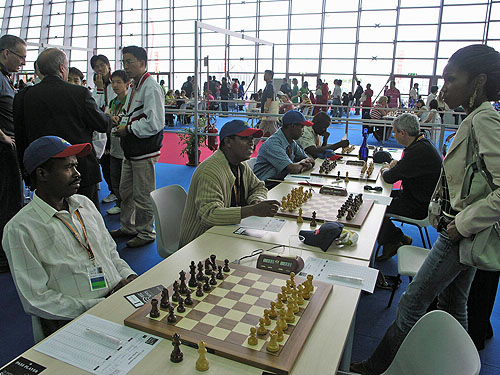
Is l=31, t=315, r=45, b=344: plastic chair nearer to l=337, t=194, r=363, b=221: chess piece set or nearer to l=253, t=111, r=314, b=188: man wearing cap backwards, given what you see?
l=337, t=194, r=363, b=221: chess piece set

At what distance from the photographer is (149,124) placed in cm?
344

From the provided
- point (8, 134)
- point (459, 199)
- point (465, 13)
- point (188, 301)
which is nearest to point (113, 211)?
point (8, 134)

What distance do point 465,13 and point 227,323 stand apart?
1672 cm

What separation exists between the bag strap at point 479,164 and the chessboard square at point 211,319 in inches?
45.8

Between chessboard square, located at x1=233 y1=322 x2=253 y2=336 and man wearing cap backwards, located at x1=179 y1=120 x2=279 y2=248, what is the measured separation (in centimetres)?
99

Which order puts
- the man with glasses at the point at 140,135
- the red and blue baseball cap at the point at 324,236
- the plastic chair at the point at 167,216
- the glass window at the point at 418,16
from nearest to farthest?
the red and blue baseball cap at the point at 324,236 → the plastic chair at the point at 167,216 → the man with glasses at the point at 140,135 → the glass window at the point at 418,16

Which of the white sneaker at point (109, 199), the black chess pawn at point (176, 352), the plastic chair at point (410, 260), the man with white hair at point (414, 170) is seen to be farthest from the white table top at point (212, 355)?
the white sneaker at point (109, 199)

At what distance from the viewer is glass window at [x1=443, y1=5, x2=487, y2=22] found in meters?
13.9

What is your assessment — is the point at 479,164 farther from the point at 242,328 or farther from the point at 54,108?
the point at 54,108

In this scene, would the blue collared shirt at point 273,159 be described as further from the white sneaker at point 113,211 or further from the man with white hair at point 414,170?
the white sneaker at point 113,211

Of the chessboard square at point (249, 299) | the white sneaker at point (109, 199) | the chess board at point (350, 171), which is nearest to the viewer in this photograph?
the chessboard square at point (249, 299)

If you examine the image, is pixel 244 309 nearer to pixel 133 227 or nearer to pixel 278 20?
pixel 133 227

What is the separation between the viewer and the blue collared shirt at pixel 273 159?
374cm

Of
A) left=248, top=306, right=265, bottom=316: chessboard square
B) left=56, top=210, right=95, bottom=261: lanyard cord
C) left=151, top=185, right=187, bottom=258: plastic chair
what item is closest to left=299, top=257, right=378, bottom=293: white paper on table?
left=248, top=306, right=265, bottom=316: chessboard square
